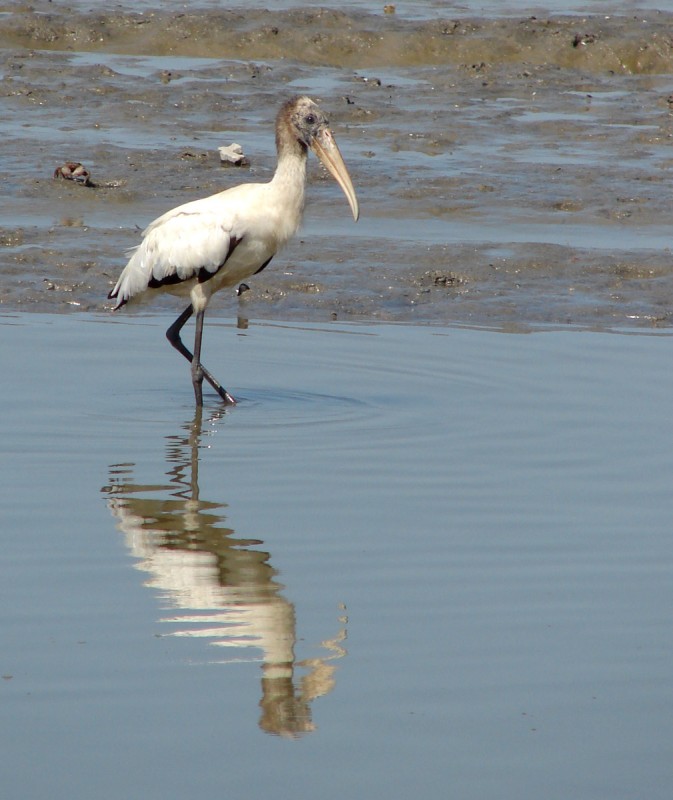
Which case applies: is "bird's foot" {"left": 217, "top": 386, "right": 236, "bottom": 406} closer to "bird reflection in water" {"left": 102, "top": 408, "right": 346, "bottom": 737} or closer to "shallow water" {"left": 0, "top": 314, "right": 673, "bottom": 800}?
"shallow water" {"left": 0, "top": 314, "right": 673, "bottom": 800}

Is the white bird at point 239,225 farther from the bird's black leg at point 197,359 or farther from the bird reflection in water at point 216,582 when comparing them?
the bird reflection in water at point 216,582

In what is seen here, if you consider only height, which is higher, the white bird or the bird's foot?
the white bird

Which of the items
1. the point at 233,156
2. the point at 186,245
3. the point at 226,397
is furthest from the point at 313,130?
the point at 233,156

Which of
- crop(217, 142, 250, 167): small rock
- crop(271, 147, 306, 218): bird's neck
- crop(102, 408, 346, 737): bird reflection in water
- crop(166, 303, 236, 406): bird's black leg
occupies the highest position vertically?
crop(217, 142, 250, 167): small rock

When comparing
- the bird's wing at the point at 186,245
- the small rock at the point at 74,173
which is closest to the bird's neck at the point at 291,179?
the bird's wing at the point at 186,245

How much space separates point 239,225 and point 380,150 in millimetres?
6464

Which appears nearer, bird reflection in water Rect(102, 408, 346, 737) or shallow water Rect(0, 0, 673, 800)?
shallow water Rect(0, 0, 673, 800)

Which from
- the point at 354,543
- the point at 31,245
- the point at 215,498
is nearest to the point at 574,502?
the point at 354,543

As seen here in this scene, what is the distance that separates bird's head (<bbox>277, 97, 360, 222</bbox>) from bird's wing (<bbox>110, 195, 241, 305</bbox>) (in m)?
0.53

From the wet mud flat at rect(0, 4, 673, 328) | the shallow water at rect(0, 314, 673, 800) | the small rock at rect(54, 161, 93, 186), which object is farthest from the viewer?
the small rock at rect(54, 161, 93, 186)

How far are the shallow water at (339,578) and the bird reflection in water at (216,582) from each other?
0.04 ft

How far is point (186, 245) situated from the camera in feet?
25.5

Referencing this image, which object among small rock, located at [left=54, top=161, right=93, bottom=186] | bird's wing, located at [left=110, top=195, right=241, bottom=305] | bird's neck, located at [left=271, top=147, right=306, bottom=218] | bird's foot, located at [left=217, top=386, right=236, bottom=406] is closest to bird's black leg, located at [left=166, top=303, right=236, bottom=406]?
bird's foot, located at [left=217, top=386, right=236, bottom=406]

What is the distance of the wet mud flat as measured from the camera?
33.3ft
